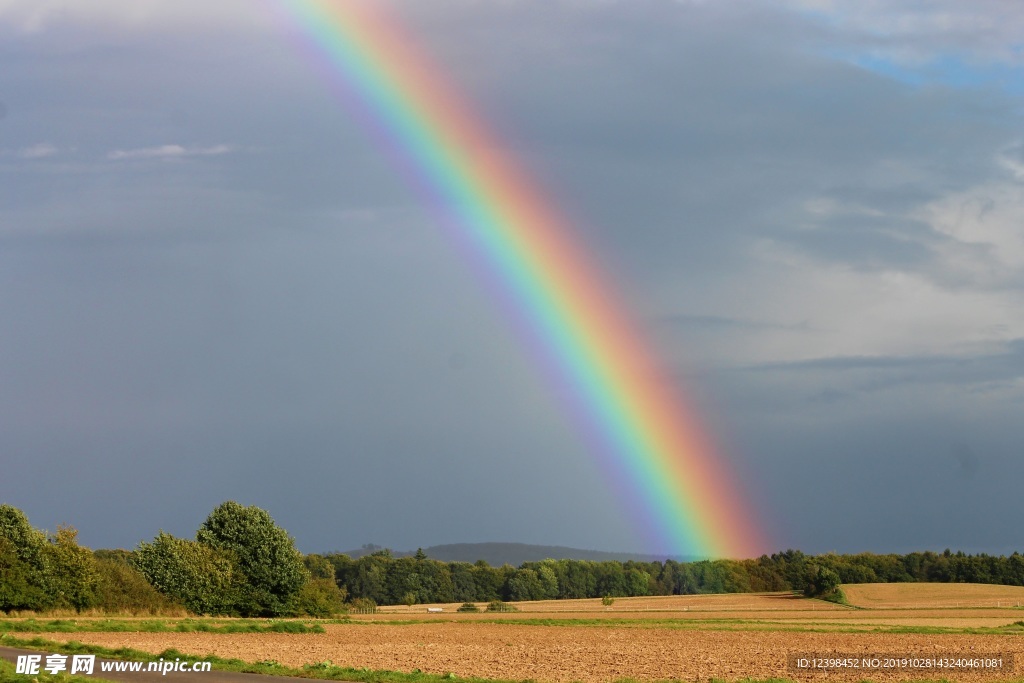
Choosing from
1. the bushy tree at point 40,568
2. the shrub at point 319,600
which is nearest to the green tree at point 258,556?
the shrub at point 319,600

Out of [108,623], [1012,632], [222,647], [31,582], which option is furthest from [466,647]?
[1012,632]

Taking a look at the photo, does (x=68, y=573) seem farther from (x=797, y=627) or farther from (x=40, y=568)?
(x=797, y=627)

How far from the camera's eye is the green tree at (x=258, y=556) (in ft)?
237

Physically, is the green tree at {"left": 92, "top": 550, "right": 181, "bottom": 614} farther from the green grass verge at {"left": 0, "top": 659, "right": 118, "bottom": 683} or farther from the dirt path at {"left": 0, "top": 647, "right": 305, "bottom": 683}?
the green grass verge at {"left": 0, "top": 659, "right": 118, "bottom": 683}

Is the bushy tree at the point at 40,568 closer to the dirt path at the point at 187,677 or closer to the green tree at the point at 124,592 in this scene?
the green tree at the point at 124,592

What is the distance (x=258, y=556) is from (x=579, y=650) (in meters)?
32.7

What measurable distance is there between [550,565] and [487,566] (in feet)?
36.5

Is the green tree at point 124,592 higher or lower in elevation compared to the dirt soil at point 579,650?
higher

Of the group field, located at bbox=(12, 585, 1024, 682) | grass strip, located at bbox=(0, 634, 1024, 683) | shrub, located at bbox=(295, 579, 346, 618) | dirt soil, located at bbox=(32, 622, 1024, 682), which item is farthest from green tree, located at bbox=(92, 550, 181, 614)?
grass strip, located at bbox=(0, 634, 1024, 683)

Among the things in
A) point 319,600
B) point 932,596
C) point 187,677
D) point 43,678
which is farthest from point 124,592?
point 932,596

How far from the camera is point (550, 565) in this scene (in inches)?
7426

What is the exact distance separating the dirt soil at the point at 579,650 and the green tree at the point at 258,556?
9191 millimetres

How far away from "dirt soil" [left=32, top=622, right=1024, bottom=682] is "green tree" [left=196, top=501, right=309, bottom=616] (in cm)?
919

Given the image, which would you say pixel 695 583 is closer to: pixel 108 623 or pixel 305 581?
pixel 305 581
